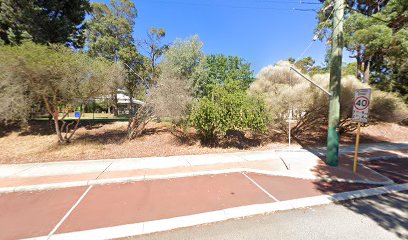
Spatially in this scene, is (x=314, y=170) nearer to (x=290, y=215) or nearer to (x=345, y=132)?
(x=290, y=215)

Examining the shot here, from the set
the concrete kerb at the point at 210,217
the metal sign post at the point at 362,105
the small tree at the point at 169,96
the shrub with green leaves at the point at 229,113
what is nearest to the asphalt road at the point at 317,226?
the concrete kerb at the point at 210,217

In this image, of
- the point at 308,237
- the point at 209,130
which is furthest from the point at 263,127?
the point at 308,237

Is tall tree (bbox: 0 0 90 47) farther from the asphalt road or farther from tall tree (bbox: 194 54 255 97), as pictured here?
the asphalt road

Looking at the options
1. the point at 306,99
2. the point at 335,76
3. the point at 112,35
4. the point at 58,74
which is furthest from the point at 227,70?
the point at 112,35

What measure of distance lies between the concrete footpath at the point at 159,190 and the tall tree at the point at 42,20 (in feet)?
30.9

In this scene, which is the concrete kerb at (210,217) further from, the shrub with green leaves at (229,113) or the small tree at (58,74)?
the small tree at (58,74)

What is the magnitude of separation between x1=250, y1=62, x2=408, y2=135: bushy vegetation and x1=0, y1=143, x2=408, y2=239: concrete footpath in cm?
320

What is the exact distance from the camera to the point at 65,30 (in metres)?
11.8

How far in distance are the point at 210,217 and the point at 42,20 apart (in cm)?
1550

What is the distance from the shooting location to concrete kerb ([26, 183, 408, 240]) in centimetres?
288

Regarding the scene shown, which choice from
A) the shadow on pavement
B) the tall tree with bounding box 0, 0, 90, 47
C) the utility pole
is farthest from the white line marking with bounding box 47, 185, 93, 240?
the tall tree with bounding box 0, 0, 90, 47

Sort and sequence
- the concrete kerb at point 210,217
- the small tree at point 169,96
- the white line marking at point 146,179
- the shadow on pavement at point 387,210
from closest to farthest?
the concrete kerb at point 210,217
the shadow on pavement at point 387,210
the white line marking at point 146,179
the small tree at point 169,96

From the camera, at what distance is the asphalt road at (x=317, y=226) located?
114 inches

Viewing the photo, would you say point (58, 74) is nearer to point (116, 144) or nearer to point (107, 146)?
point (107, 146)
